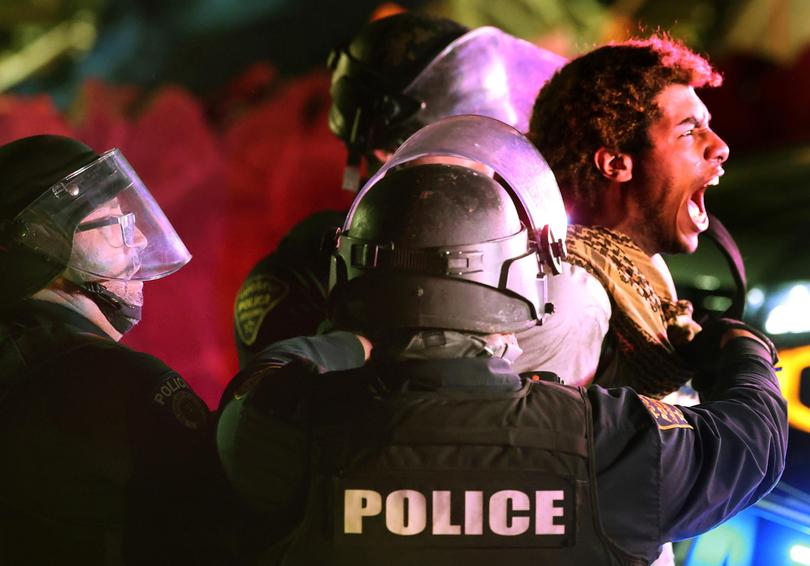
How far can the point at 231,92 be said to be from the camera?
8.30m

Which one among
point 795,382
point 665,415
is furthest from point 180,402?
point 795,382

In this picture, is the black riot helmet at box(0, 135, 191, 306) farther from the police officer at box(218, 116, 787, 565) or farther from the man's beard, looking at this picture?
the man's beard

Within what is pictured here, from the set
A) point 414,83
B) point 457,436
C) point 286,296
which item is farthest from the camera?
point 414,83

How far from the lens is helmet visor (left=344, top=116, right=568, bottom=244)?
1.80 m

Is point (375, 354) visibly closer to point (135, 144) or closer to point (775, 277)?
point (775, 277)

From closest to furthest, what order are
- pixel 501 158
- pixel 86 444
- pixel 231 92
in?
pixel 501 158 → pixel 86 444 → pixel 231 92

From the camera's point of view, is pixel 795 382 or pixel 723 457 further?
pixel 795 382

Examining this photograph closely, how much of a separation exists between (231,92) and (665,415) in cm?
716

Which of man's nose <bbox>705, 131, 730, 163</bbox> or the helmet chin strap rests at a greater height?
man's nose <bbox>705, 131, 730, 163</bbox>

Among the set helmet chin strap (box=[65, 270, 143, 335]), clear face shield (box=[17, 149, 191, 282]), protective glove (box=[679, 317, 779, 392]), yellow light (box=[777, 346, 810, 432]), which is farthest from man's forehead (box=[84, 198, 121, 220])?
yellow light (box=[777, 346, 810, 432])

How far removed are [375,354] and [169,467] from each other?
1.79ft

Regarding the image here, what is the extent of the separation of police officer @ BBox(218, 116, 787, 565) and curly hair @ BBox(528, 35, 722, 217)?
0.57 meters

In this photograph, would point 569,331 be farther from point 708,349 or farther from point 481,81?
point 481,81

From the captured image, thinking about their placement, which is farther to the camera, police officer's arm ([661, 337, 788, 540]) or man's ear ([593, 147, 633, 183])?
man's ear ([593, 147, 633, 183])
